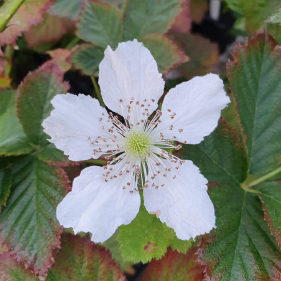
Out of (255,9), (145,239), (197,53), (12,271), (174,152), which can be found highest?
(255,9)

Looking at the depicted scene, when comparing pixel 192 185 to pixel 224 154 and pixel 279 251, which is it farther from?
pixel 279 251

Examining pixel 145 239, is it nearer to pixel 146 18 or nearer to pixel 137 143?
pixel 137 143

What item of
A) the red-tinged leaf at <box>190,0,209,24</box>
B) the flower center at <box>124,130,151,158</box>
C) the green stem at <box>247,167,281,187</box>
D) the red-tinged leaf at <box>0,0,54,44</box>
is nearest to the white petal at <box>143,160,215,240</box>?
the flower center at <box>124,130,151,158</box>

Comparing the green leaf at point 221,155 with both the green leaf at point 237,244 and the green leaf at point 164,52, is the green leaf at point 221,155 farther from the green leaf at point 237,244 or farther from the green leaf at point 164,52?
the green leaf at point 164,52

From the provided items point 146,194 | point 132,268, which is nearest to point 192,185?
point 146,194

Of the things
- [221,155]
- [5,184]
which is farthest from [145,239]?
[5,184]
